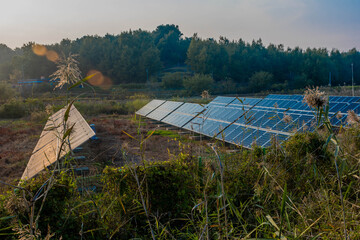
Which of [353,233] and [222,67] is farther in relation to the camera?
[222,67]

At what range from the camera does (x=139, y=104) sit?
26.0 metres

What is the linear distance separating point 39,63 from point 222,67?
3712 cm

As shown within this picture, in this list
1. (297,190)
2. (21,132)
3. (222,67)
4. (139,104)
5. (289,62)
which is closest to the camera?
(297,190)

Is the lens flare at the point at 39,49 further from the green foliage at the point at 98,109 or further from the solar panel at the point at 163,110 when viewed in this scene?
the solar panel at the point at 163,110

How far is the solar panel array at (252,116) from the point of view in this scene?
28.4ft

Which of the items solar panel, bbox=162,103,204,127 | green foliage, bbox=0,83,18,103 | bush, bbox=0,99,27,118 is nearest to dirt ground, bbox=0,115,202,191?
solar panel, bbox=162,103,204,127

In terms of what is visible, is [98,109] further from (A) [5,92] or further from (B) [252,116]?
(B) [252,116]

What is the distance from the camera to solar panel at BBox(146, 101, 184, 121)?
58.2 feet

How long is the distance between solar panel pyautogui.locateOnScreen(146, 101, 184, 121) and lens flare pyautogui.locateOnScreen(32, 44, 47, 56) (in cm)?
4856

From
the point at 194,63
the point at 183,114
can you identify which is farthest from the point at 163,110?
the point at 194,63

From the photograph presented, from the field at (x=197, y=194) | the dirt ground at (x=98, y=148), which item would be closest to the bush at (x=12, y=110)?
the dirt ground at (x=98, y=148)

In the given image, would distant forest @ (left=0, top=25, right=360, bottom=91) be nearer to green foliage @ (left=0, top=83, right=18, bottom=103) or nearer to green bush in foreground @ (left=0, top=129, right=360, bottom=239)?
green foliage @ (left=0, top=83, right=18, bottom=103)

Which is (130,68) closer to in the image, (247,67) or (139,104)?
(247,67)

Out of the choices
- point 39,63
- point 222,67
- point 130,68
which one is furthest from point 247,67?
point 39,63
